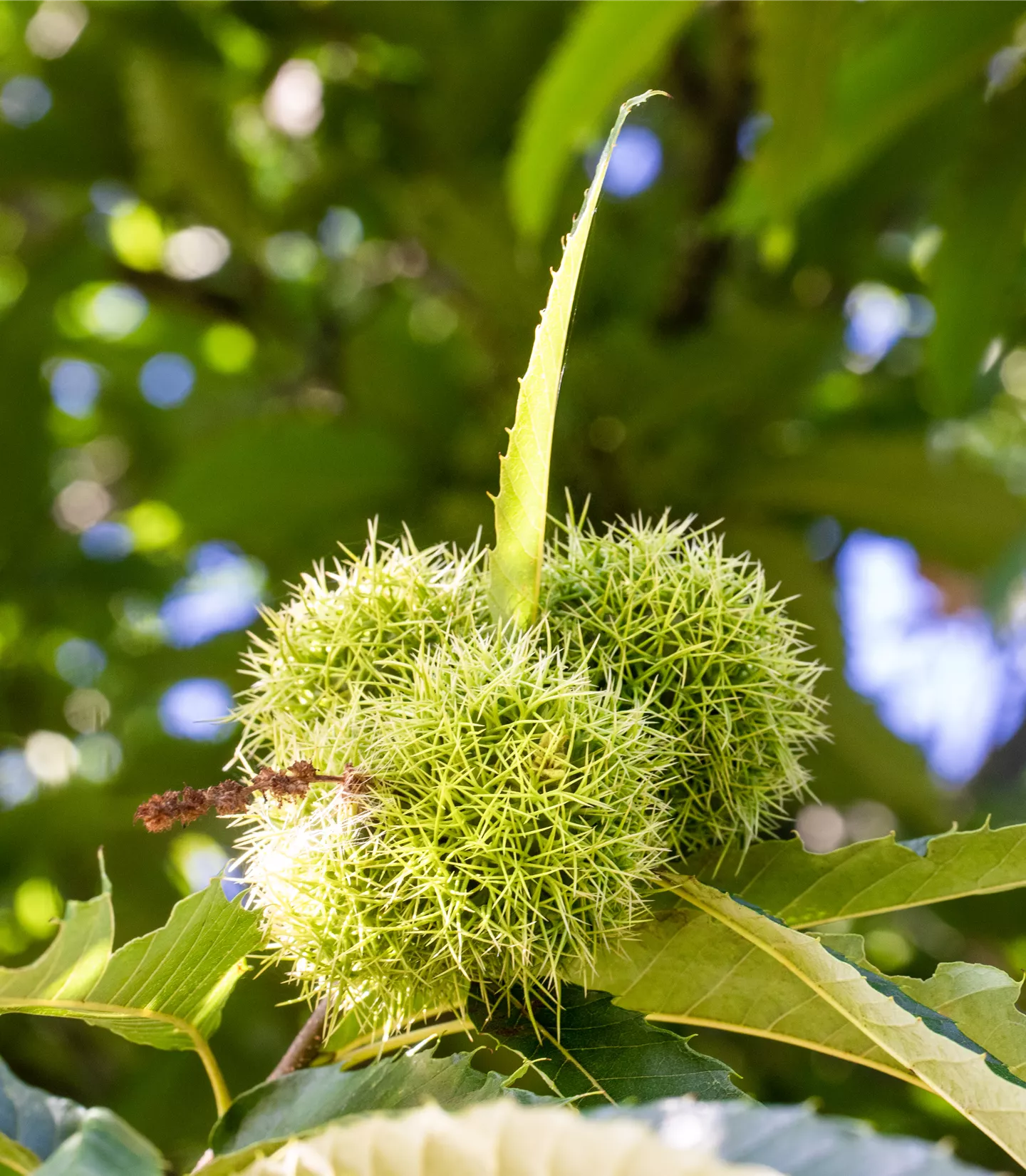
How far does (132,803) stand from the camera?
224 centimetres

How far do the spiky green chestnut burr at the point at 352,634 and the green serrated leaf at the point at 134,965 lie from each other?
0.14 m

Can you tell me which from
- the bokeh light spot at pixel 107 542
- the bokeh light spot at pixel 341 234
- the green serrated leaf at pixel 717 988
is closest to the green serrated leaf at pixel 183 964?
the green serrated leaf at pixel 717 988

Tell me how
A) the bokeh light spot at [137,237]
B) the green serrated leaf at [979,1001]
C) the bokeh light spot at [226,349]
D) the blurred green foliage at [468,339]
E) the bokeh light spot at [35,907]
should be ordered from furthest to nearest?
the bokeh light spot at [137,237] < the bokeh light spot at [226,349] < the bokeh light spot at [35,907] < the blurred green foliage at [468,339] < the green serrated leaf at [979,1001]

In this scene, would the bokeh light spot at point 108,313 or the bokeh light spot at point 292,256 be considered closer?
the bokeh light spot at point 292,256

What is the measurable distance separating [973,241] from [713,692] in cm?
132

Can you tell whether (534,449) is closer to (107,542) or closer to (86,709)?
(107,542)

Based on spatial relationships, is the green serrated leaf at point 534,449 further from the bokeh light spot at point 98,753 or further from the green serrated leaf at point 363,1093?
the bokeh light spot at point 98,753

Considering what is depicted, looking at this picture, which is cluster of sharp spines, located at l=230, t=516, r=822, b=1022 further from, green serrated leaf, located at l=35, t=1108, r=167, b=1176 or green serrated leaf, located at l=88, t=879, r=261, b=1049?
green serrated leaf, located at l=35, t=1108, r=167, b=1176

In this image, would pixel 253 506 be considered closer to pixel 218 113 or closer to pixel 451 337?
pixel 451 337

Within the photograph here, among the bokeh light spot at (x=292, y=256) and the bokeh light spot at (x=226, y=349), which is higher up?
the bokeh light spot at (x=292, y=256)

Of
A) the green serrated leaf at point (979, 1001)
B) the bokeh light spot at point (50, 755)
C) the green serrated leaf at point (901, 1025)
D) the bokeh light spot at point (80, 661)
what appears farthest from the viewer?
the bokeh light spot at point (80, 661)

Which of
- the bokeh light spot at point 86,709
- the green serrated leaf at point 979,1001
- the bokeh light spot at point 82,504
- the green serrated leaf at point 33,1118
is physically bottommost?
the green serrated leaf at point 33,1118

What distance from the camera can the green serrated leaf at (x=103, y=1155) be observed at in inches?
22.7

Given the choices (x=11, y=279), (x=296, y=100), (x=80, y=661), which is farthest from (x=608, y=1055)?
(x=11, y=279)
